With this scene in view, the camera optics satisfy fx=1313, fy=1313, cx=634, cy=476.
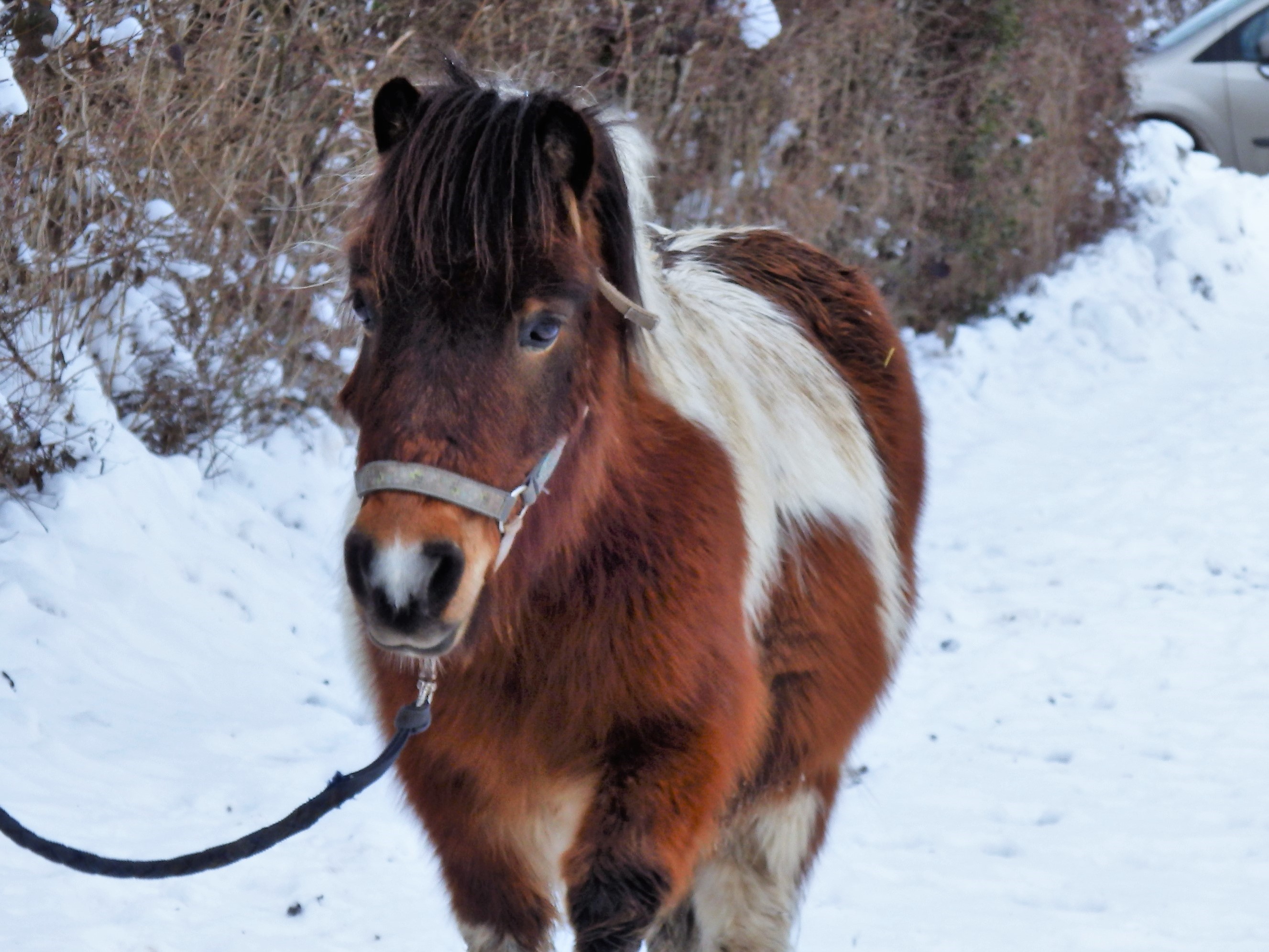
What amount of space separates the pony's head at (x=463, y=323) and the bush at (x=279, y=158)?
56 centimetres

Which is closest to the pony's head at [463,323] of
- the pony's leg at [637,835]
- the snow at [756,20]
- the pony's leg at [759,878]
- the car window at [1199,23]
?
the pony's leg at [637,835]

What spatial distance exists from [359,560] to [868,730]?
1.88 meters

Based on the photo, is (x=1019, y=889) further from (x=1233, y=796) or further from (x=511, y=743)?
(x=511, y=743)

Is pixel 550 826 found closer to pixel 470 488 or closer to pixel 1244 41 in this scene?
pixel 470 488

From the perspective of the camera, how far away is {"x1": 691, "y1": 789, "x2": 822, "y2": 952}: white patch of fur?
2.85 m

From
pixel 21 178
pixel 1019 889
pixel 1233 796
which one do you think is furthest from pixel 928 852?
pixel 21 178

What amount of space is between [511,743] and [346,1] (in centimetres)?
398

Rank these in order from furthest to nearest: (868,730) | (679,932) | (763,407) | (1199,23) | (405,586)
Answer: (1199,23), (868,730), (679,932), (763,407), (405,586)

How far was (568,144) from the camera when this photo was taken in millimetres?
2086

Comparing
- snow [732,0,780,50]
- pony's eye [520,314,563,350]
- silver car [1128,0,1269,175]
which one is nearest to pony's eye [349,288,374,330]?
pony's eye [520,314,563,350]

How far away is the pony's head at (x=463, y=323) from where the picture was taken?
1825mm

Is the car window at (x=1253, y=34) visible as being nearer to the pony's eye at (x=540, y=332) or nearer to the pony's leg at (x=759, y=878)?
the pony's leg at (x=759, y=878)

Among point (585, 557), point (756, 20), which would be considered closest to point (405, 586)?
Answer: point (585, 557)

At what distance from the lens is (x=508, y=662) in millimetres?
2268
